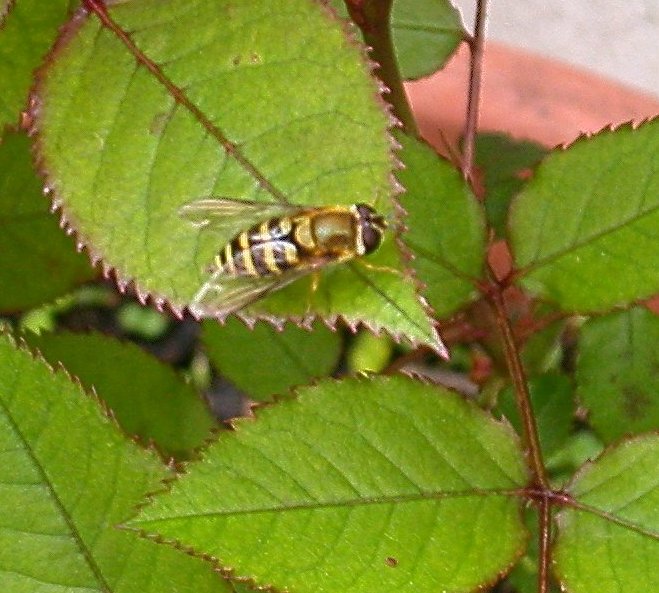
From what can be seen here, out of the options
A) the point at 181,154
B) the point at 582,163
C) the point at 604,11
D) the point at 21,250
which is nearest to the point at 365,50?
the point at 181,154

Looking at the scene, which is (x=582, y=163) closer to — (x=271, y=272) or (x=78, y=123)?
(x=271, y=272)

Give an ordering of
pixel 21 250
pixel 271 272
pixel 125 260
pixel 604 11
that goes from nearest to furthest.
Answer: pixel 125 260 → pixel 271 272 → pixel 21 250 → pixel 604 11

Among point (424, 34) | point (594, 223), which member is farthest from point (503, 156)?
point (594, 223)

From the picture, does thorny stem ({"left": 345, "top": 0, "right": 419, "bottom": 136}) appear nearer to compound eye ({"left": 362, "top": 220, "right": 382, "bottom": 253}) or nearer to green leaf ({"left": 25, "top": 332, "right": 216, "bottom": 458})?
compound eye ({"left": 362, "top": 220, "right": 382, "bottom": 253})

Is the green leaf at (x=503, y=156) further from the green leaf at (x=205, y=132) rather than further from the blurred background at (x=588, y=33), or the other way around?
the blurred background at (x=588, y=33)

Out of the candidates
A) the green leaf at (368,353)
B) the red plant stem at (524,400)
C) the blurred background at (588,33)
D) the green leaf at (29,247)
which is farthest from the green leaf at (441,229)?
the blurred background at (588,33)

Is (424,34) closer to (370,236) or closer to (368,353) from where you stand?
(370,236)

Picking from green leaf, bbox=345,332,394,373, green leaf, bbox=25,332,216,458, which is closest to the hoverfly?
green leaf, bbox=25,332,216,458
